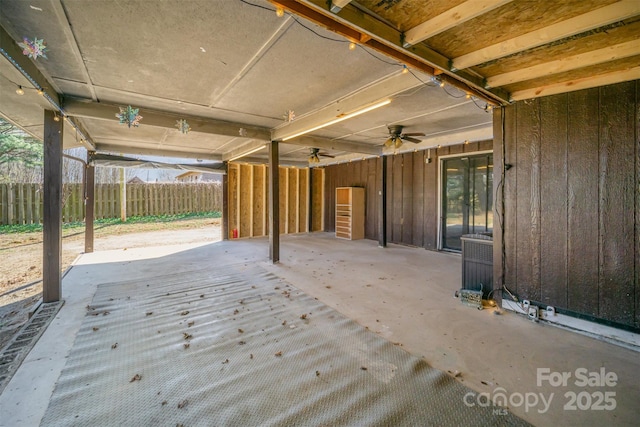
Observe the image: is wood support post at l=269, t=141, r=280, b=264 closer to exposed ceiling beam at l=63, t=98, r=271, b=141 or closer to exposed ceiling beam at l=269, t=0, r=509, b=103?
exposed ceiling beam at l=63, t=98, r=271, b=141

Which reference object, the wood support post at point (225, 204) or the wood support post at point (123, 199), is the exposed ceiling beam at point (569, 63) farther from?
the wood support post at point (123, 199)

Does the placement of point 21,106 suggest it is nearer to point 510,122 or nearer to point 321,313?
point 321,313

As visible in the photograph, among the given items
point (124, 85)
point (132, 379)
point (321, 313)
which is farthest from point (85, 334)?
point (124, 85)

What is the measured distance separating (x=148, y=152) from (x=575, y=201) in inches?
331

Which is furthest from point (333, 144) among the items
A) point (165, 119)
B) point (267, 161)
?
point (165, 119)

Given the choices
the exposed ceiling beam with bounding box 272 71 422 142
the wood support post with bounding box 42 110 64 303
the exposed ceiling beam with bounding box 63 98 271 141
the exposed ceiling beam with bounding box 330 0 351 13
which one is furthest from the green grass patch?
the exposed ceiling beam with bounding box 330 0 351 13

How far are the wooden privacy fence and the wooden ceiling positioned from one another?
11.1 meters

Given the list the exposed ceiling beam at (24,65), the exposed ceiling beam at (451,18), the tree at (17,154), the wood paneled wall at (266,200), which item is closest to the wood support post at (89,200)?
the tree at (17,154)

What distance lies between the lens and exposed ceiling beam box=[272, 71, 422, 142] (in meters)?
2.73

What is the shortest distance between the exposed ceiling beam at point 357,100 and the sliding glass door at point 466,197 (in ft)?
12.1

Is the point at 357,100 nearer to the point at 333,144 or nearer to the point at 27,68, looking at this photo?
the point at 333,144

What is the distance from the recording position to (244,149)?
254 inches

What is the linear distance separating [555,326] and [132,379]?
3.75m

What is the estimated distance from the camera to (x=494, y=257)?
10.3ft
